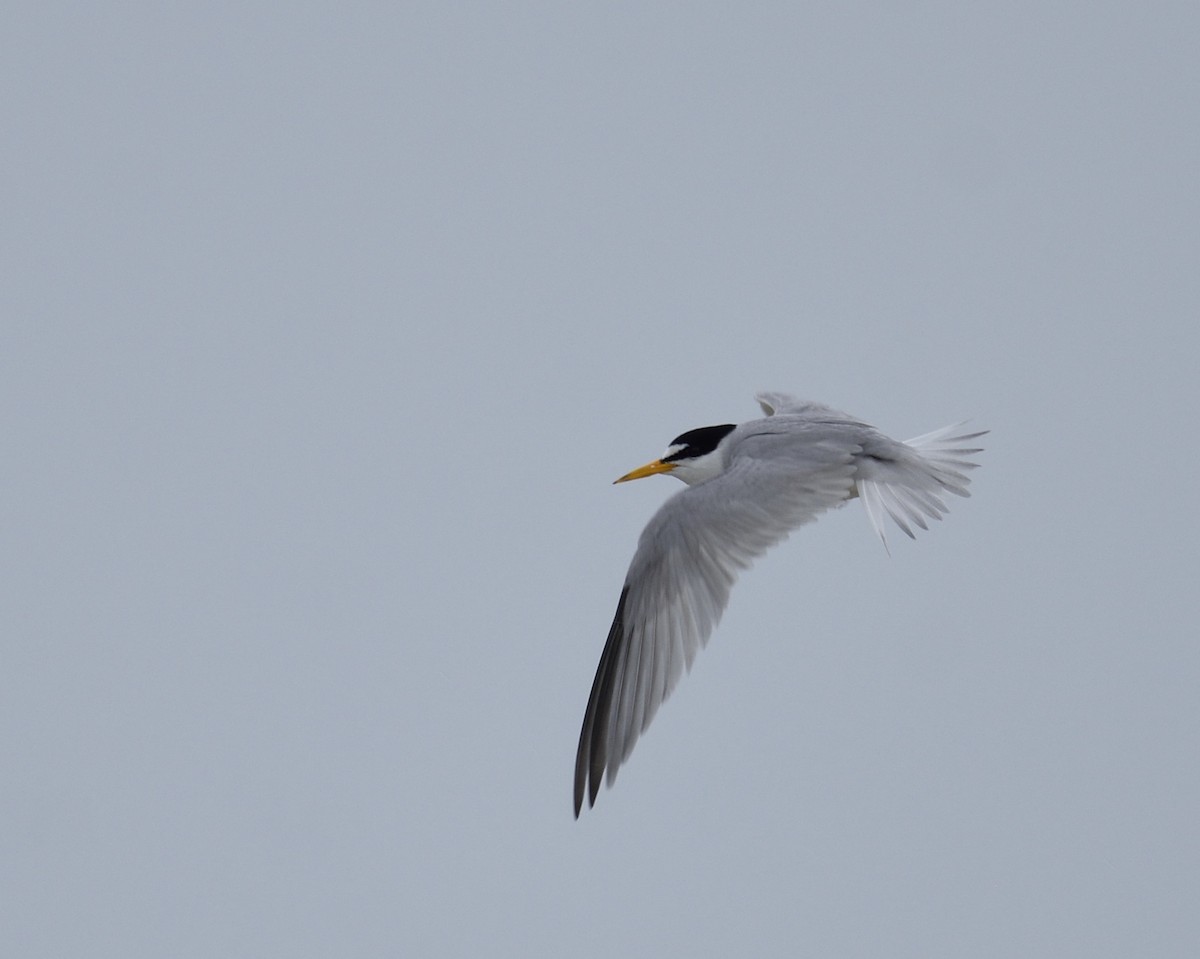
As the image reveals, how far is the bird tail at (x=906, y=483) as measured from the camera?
24.0 ft

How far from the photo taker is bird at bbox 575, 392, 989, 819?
6.92 m

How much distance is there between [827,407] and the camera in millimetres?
8516

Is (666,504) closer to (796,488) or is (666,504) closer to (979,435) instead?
(796,488)

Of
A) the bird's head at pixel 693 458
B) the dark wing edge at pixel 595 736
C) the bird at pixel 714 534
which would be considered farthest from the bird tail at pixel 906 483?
the dark wing edge at pixel 595 736

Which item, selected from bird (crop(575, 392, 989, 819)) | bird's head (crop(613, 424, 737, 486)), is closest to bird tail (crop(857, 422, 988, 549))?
bird (crop(575, 392, 989, 819))

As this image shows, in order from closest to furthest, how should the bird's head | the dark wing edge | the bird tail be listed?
the dark wing edge < the bird tail < the bird's head

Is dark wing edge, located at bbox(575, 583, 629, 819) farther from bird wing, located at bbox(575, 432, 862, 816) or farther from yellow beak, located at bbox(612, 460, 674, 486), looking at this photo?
yellow beak, located at bbox(612, 460, 674, 486)

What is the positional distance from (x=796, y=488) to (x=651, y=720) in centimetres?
115

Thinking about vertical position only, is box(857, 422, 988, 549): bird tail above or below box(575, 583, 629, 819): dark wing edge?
above

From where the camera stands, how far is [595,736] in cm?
691

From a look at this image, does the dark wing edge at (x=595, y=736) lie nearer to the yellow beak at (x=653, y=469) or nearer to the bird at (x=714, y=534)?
the bird at (x=714, y=534)

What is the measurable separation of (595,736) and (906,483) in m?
1.76

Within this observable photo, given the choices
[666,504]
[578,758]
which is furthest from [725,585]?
[578,758]

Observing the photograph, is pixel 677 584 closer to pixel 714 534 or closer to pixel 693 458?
pixel 714 534
